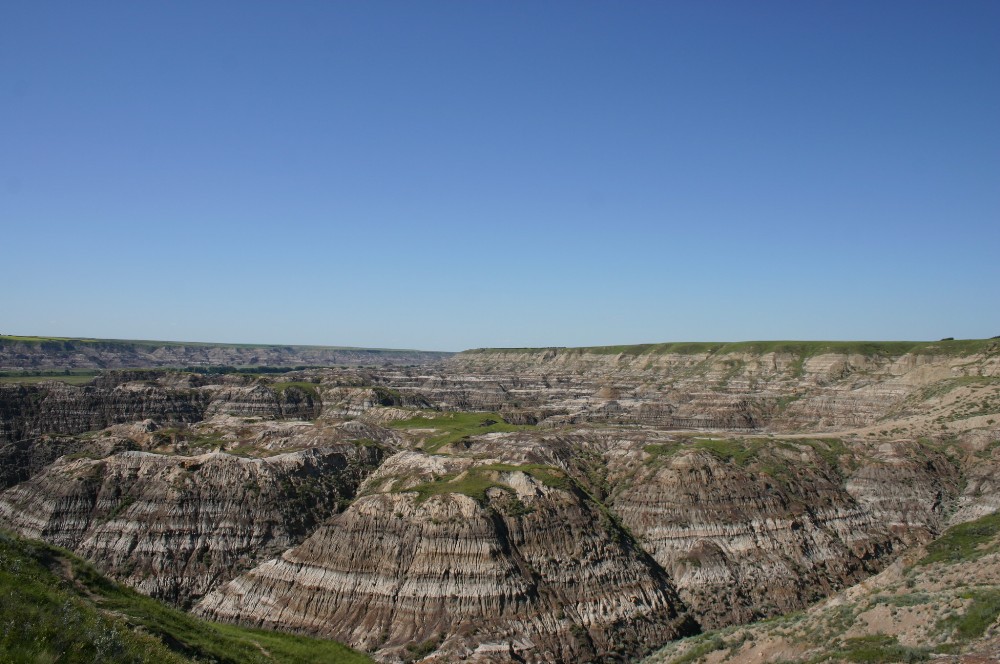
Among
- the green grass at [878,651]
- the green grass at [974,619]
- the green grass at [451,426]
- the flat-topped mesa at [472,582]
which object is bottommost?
the flat-topped mesa at [472,582]

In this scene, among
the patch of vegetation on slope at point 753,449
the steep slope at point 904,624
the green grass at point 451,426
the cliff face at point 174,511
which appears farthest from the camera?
the green grass at point 451,426

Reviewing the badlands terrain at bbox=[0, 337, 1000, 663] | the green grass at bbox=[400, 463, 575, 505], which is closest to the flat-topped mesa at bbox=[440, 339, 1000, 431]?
the badlands terrain at bbox=[0, 337, 1000, 663]

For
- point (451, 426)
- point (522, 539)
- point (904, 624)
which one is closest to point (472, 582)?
point (522, 539)

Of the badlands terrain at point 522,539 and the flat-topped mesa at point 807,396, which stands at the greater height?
the flat-topped mesa at point 807,396

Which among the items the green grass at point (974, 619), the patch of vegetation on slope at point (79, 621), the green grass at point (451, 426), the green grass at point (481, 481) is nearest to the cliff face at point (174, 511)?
the green grass at point (481, 481)

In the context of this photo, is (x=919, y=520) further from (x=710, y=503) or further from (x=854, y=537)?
(x=710, y=503)

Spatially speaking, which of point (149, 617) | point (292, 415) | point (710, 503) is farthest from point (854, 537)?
point (292, 415)

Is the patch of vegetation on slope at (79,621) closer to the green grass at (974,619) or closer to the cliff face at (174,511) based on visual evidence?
the green grass at (974,619)
